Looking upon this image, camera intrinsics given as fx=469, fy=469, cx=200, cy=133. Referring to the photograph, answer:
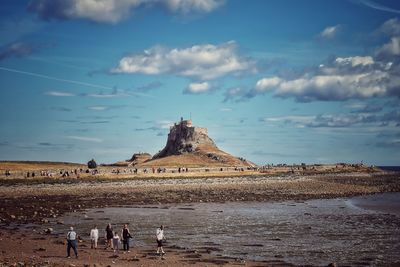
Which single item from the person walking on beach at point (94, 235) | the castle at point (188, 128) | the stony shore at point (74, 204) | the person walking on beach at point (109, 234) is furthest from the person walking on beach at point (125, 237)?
the castle at point (188, 128)

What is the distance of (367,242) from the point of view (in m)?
26.5

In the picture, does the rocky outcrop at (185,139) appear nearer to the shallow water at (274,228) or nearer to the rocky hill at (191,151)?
the rocky hill at (191,151)

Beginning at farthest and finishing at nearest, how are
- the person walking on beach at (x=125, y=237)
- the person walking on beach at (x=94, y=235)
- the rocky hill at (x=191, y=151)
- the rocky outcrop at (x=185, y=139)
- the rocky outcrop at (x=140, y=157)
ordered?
the rocky outcrop at (x=140, y=157) → the rocky outcrop at (x=185, y=139) → the rocky hill at (x=191, y=151) → the person walking on beach at (x=94, y=235) → the person walking on beach at (x=125, y=237)

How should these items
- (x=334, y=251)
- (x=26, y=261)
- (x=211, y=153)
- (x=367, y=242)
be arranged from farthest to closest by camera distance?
(x=211, y=153)
(x=367, y=242)
(x=334, y=251)
(x=26, y=261)

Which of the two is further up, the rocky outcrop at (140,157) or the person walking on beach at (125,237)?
the rocky outcrop at (140,157)

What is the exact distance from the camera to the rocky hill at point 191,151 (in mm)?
153000

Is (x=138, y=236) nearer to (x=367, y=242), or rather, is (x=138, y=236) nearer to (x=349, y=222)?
(x=367, y=242)

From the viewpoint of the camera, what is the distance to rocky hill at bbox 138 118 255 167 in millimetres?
153000

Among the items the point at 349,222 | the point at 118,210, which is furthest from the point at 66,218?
the point at 349,222

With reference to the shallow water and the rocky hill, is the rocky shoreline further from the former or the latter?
the rocky hill

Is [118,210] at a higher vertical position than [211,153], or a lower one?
lower

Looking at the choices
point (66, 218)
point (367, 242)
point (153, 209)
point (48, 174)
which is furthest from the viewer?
point (48, 174)

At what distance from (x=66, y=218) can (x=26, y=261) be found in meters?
18.7

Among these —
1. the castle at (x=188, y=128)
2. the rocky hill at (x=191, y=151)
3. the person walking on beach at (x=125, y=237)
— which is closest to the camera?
the person walking on beach at (x=125, y=237)
